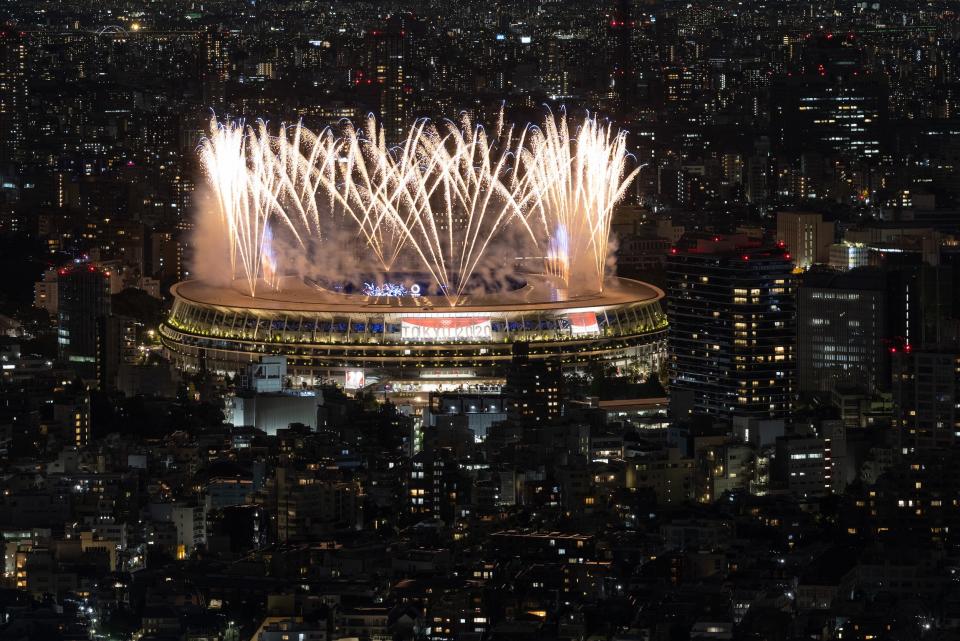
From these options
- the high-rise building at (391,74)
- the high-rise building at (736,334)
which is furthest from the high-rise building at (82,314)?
the high-rise building at (391,74)

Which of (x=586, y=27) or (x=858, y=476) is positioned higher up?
(x=586, y=27)

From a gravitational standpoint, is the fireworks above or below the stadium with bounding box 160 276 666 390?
above

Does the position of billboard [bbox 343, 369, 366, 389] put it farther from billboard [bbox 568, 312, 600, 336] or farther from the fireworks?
billboard [bbox 568, 312, 600, 336]

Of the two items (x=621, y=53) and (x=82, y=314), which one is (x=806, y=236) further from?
(x=621, y=53)

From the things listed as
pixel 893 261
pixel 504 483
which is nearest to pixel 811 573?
pixel 504 483

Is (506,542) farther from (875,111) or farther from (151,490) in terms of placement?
(875,111)

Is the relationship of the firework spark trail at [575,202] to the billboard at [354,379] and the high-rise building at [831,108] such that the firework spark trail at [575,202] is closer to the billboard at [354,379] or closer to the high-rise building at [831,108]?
the billboard at [354,379]

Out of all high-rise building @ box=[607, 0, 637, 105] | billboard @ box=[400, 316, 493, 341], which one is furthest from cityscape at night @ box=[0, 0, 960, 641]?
high-rise building @ box=[607, 0, 637, 105]
